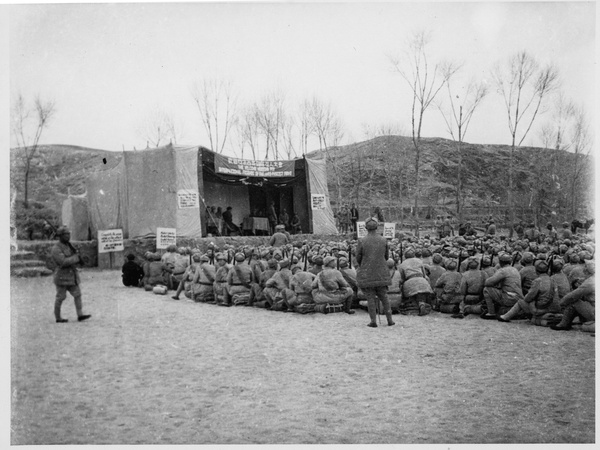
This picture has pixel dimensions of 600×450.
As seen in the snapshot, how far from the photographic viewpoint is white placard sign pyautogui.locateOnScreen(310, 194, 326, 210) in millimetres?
14844

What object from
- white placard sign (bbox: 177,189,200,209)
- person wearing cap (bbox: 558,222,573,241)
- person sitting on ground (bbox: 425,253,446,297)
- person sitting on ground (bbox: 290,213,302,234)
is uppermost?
white placard sign (bbox: 177,189,200,209)

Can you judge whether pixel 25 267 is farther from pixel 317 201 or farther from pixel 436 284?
pixel 317 201

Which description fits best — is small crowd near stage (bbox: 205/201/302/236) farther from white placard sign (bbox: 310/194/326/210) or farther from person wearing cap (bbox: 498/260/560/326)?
person wearing cap (bbox: 498/260/560/326)

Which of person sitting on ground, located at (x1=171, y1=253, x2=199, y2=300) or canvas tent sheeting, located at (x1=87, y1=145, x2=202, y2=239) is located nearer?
person sitting on ground, located at (x1=171, y1=253, x2=199, y2=300)

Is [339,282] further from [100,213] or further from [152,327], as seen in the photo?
[100,213]

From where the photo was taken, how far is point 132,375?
5113 millimetres

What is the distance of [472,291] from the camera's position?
732cm

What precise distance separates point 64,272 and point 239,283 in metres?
2.79

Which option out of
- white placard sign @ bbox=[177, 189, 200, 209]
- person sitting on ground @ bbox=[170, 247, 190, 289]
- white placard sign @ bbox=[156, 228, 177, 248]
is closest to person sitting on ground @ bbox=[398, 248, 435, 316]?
person sitting on ground @ bbox=[170, 247, 190, 289]

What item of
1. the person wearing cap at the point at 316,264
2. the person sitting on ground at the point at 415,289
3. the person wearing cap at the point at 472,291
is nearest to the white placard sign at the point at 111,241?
the person wearing cap at the point at 316,264

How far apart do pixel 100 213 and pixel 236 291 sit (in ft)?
19.0

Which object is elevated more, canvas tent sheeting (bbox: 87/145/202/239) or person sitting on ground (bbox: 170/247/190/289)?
canvas tent sheeting (bbox: 87/145/202/239)

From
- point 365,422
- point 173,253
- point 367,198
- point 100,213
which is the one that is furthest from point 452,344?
point 367,198

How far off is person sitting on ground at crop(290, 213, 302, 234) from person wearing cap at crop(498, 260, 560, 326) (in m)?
9.82
